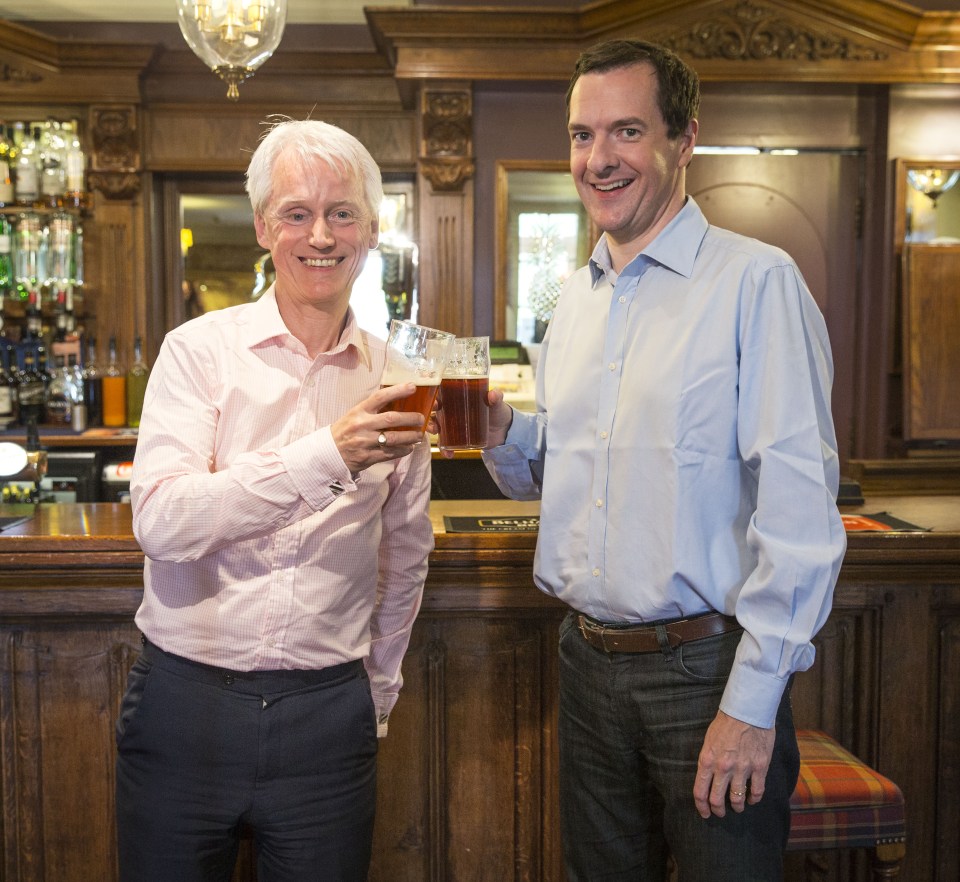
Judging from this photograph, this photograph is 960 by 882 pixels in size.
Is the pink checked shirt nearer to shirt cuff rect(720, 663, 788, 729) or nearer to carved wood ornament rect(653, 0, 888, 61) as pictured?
shirt cuff rect(720, 663, 788, 729)

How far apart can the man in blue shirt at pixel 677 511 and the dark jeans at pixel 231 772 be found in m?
0.40

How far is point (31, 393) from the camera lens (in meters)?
5.28

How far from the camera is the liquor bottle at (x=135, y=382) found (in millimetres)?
5309

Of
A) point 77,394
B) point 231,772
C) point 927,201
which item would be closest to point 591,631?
point 231,772

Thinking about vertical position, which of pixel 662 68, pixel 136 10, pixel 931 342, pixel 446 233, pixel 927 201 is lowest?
pixel 931 342

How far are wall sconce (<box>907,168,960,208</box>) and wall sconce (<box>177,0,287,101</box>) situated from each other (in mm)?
3442

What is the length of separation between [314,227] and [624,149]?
489mm

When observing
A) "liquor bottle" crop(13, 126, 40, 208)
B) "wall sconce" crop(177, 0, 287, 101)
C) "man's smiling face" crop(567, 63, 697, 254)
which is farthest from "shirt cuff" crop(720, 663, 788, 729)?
"liquor bottle" crop(13, 126, 40, 208)

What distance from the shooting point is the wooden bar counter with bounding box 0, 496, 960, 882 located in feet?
6.96

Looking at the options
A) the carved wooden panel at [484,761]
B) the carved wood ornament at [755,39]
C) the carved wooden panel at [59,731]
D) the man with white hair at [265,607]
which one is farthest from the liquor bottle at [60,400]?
the man with white hair at [265,607]

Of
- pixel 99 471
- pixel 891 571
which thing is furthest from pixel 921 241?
pixel 99 471

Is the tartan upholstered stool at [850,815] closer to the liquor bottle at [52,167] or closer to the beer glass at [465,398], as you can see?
the beer glass at [465,398]

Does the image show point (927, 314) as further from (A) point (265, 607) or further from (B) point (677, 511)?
(A) point (265, 607)

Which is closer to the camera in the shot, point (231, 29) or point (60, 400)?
point (231, 29)
